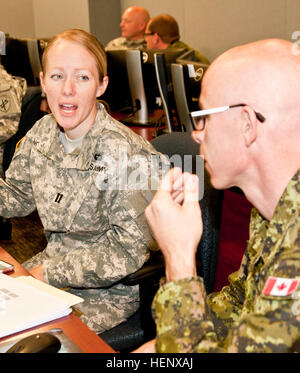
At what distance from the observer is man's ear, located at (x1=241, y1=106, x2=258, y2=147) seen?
3.44ft

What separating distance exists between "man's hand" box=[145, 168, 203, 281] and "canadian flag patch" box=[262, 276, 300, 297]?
20 cm

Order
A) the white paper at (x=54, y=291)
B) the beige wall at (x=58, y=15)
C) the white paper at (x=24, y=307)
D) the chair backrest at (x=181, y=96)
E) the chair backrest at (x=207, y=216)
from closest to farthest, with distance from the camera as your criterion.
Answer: the white paper at (x=24, y=307) < the white paper at (x=54, y=291) < the chair backrest at (x=207, y=216) < the chair backrest at (x=181, y=96) < the beige wall at (x=58, y=15)

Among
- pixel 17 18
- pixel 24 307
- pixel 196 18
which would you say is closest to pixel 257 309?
pixel 24 307

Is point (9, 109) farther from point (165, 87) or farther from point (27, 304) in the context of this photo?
point (27, 304)

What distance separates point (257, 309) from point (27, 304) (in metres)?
0.55

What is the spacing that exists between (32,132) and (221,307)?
98 centimetres

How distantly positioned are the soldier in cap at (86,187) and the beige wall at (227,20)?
419cm

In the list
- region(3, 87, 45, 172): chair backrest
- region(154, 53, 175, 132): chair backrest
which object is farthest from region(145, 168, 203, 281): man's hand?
region(154, 53, 175, 132): chair backrest

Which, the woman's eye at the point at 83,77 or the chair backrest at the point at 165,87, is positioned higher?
the woman's eye at the point at 83,77

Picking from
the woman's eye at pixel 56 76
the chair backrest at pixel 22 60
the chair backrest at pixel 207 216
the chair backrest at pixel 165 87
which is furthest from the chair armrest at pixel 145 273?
the chair backrest at pixel 22 60

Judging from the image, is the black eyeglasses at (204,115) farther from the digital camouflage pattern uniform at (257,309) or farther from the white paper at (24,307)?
the white paper at (24,307)

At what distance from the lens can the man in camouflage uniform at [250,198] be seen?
3.14 feet

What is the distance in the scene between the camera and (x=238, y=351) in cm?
96

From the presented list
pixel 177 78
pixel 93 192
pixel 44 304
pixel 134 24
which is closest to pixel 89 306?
pixel 93 192
